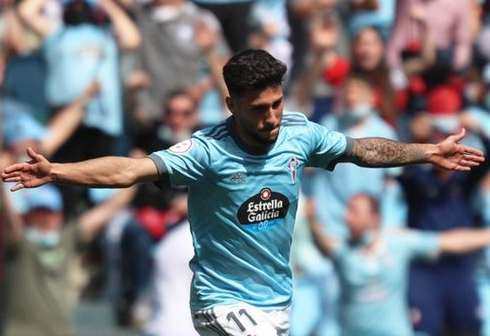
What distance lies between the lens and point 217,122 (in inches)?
516

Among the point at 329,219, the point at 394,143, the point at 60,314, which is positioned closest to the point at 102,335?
the point at 60,314

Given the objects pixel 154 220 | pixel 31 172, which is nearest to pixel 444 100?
pixel 154 220

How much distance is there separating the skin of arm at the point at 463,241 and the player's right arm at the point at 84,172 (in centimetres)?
555

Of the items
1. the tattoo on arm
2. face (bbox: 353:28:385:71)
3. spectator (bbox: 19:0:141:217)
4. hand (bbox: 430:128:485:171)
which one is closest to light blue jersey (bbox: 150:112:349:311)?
the tattoo on arm

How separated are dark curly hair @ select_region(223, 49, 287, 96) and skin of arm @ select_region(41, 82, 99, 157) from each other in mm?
5464

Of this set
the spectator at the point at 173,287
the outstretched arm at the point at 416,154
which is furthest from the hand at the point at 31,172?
the spectator at the point at 173,287

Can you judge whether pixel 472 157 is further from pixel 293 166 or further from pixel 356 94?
pixel 356 94

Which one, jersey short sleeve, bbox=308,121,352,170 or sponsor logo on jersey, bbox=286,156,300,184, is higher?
jersey short sleeve, bbox=308,121,352,170

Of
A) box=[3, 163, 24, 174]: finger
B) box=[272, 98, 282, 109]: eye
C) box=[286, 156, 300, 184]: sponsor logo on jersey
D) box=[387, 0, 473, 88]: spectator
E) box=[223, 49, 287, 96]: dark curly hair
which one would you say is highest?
box=[387, 0, 473, 88]: spectator

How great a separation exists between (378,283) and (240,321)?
4.82 meters

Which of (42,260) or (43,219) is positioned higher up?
(43,219)

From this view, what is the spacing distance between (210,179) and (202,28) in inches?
236

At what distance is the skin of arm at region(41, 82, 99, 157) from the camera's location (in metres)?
13.5

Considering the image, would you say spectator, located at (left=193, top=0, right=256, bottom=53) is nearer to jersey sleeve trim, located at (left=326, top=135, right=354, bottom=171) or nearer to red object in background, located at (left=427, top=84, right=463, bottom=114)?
red object in background, located at (left=427, top=84, right=463, bottom=114)
